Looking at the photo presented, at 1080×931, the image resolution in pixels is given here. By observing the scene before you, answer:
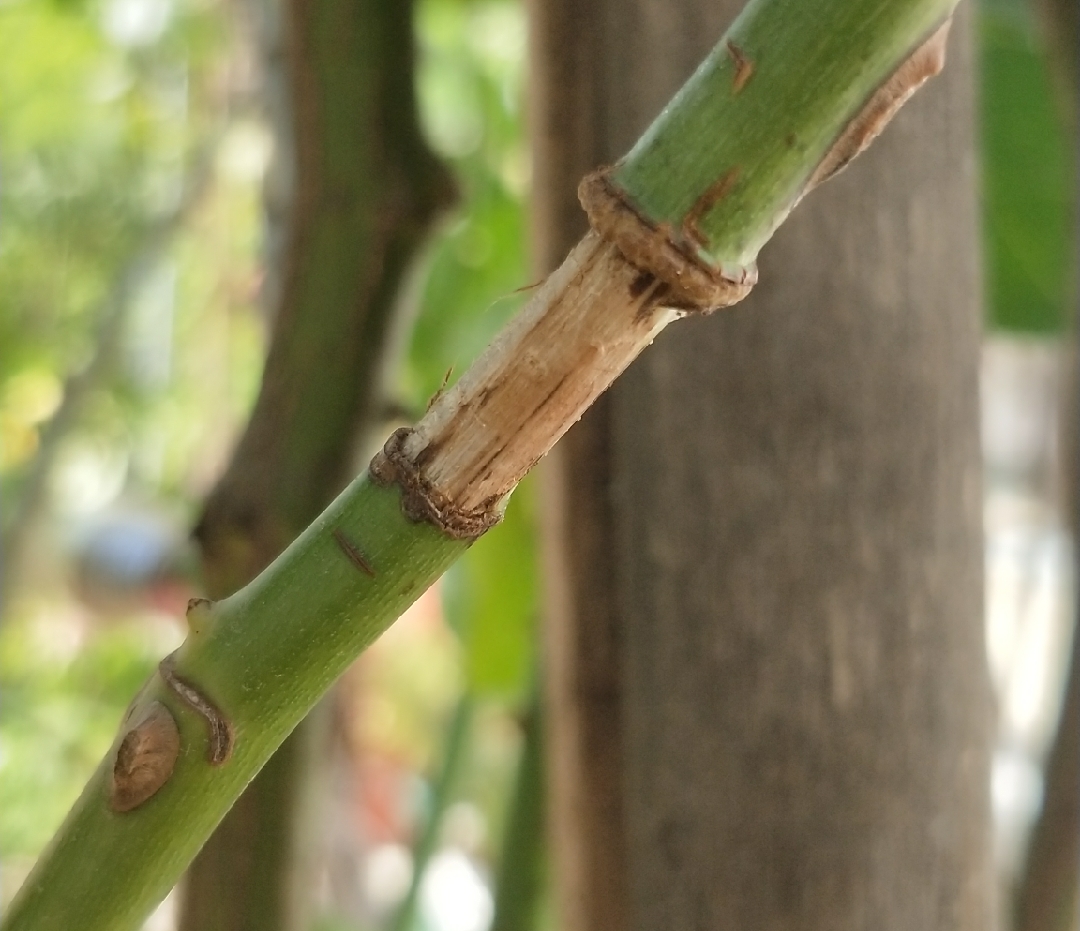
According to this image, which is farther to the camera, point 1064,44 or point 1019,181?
point 1019,181

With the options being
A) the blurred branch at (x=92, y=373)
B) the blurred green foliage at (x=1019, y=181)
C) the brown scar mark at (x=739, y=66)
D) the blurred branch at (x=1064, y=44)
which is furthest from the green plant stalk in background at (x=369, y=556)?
the blurred branch at (x=92, y=373)

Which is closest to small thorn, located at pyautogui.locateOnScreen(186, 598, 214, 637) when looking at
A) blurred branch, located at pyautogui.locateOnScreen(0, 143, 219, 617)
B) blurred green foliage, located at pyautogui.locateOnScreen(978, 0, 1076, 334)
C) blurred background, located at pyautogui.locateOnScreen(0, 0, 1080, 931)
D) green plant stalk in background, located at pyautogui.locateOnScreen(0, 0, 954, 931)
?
green plant stalk in background, located at pyautogui.locateOnScreen(0, 0, 954, 931)

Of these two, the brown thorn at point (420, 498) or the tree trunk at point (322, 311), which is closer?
the brown thorn at point (420, 498)

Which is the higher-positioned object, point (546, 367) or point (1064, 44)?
point (1064, 44)

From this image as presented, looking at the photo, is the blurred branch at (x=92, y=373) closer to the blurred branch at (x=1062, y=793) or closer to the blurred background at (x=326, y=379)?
the blurred background at (x=326, y=379)

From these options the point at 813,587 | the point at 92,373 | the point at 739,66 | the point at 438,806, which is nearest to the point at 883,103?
the point at 739,66

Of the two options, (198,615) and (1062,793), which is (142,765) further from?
(1062,793)

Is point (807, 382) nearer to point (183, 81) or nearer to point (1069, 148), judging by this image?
point (1069, 148)
